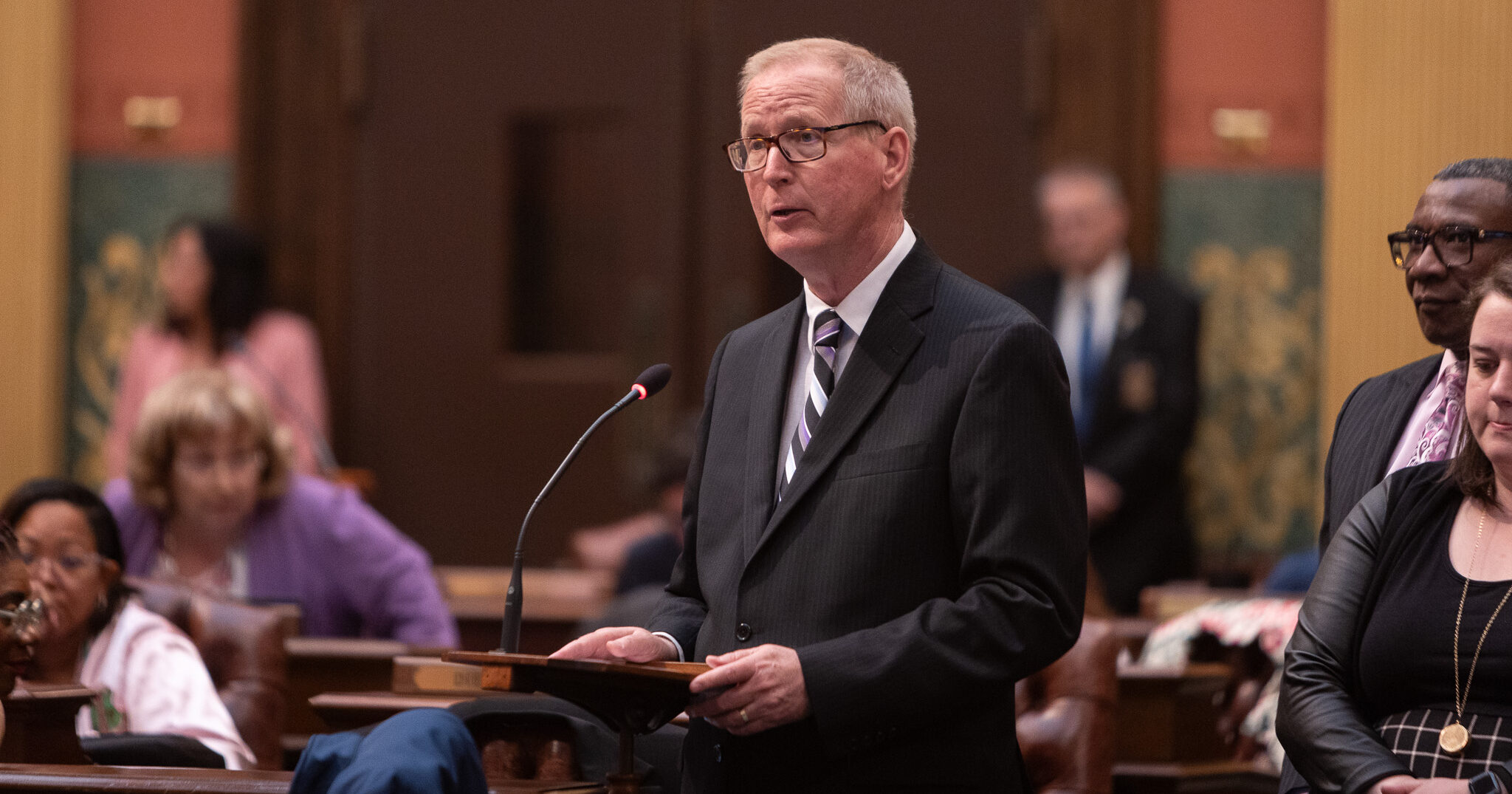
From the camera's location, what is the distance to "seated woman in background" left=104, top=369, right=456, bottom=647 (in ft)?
14.0

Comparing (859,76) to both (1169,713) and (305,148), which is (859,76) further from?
(305,148)

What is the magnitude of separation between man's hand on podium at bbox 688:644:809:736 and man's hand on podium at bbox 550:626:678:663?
0.16m

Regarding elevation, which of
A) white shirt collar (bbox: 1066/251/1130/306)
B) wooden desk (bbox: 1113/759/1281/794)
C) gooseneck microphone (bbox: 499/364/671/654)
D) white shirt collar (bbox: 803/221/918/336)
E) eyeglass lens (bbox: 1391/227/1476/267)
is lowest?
wooden desk (bbox: 1113/759/1281/794)

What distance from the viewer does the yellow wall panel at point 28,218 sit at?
20.7 ft

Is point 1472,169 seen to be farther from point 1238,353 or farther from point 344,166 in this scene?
point 344,166

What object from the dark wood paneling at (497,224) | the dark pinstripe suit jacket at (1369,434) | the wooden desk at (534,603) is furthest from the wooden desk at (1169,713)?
the dark wood paneling at (497,224)

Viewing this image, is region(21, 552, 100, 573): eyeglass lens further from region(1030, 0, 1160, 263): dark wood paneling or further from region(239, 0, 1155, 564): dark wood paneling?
region(1030, 0, 1160, 263): dark wood paneling

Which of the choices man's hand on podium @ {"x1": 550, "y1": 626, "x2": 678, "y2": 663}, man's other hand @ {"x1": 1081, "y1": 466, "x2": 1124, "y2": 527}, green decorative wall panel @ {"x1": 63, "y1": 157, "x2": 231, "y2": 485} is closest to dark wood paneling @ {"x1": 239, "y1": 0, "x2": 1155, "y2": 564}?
green decorative wall panel @ {"x1": 63, "y1": 157, "x2": 231, "y2": 485}

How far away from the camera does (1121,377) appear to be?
216 inches

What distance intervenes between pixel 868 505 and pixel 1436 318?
0.91 metres

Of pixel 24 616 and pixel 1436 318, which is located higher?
pixel 1436 318

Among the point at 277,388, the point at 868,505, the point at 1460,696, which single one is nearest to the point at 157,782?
the point at 868,505

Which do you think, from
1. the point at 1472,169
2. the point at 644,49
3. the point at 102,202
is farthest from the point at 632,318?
the point at 1472,169

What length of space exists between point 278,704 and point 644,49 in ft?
11.2
